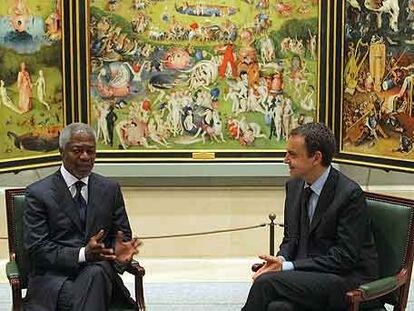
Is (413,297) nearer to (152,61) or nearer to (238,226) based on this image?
(238,226)

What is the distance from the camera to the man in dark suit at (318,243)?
12.6ft

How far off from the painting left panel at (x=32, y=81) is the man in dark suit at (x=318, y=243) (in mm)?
3599

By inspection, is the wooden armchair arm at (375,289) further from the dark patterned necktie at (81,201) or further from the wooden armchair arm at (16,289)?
the wooden armchair arm at (16,289)

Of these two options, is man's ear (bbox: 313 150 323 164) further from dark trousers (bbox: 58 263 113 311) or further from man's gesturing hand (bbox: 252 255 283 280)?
dark trousers (bbox: 58 263 113 311)

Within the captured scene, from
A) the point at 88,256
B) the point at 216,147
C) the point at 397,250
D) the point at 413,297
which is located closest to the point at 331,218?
the point at 397,250

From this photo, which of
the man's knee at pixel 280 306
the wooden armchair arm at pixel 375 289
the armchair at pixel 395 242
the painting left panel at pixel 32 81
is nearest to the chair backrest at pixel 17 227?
the man's knee at pixel 280 306

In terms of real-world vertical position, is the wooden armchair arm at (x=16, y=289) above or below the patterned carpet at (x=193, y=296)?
above

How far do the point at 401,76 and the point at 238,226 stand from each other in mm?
2231

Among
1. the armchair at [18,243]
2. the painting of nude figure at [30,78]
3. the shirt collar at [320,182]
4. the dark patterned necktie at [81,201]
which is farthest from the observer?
the painting of nude figure at [30,78]

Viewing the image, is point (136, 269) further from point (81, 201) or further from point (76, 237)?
point (81, 201)

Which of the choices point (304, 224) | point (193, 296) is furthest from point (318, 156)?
point (193, 296)

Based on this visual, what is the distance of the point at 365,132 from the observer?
7020 mm

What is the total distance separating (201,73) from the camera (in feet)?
24.5

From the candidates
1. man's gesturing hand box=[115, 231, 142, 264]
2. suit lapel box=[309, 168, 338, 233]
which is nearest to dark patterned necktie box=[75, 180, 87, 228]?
man's gesturing hand box=[115, 231, 142, 264]
